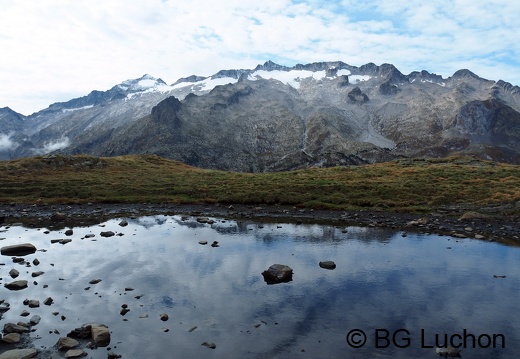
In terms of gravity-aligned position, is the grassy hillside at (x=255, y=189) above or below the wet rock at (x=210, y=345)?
above

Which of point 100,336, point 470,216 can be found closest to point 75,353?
point 100,336

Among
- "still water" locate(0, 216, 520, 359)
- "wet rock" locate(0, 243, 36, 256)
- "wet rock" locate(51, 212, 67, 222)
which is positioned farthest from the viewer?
"wet rock" locate(51, 212, 67, 222)

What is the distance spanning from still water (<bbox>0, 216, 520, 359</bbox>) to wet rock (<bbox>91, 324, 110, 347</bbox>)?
1.21 feet

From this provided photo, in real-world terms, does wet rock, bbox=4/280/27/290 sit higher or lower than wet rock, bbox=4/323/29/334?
higher

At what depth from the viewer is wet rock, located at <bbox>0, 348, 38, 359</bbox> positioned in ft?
49.9

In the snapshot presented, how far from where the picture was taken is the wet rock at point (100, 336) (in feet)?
54.6

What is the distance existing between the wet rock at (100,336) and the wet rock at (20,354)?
88.4 inches

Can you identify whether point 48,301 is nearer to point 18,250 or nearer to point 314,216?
point 18,250

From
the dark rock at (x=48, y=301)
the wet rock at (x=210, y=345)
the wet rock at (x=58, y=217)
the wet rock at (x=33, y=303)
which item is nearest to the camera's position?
the wet rock at (x=210, y=345)

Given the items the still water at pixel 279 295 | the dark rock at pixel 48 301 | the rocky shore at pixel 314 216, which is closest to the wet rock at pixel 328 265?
the still water at pixel 279 295

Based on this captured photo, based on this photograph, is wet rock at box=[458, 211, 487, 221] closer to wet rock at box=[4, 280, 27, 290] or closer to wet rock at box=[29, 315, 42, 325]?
wet rock at box=[29, 315, 42, 325]

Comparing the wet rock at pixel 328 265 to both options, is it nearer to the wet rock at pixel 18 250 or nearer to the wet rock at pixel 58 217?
the wet rock at pixel 18 250

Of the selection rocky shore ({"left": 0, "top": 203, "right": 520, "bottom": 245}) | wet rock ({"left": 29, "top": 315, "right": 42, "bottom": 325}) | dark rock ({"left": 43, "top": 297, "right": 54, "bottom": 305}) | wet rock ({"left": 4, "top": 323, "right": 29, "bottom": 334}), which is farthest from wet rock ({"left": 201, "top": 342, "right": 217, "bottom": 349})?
rocky shore ({"left": 0, "top": 203, "right": 520, "bottom": 245})

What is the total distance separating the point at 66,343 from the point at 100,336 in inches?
52.4
